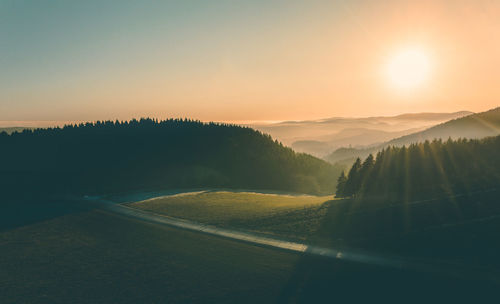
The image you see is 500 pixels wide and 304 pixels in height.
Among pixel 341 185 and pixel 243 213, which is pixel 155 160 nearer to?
pixel 341 185

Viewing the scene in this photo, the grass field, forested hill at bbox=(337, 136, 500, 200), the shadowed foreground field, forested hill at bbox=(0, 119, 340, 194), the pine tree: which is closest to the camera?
the shadowed foreground field

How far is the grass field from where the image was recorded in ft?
102

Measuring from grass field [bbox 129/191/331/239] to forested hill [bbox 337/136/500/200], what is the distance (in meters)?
9.59

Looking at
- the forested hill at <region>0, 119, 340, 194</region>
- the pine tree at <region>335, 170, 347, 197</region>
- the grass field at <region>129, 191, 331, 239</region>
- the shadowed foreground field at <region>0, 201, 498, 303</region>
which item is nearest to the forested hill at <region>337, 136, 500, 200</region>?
the grass field at <region>129, 191, 331, 239</region>

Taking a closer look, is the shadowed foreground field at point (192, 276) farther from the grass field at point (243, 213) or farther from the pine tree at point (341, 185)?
the pine tree at point (341, 185)

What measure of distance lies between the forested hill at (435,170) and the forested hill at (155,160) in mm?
53826

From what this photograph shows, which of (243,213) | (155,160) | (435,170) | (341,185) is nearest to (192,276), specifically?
(243,213)

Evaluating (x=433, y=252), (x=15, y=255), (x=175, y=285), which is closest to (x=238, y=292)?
(x=175, y=285)

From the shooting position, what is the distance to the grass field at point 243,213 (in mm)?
31000

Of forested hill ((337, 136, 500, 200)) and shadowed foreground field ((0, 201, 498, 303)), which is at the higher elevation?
forested hill ((337, 136, 500, 200))

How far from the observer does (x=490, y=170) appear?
34.6 meters

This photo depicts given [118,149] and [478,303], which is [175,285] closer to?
[478,303]

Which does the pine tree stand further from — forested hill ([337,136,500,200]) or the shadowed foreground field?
the shadowed foreground field

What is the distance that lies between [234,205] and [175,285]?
24792 millimetres
